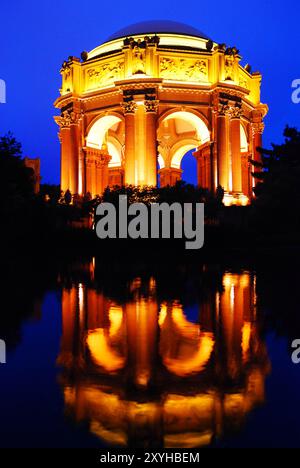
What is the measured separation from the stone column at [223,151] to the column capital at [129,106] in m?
5.14

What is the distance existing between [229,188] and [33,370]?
88.4 feet

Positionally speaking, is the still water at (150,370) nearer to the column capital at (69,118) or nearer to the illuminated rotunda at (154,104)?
the illuminated rotunda at (154,104)

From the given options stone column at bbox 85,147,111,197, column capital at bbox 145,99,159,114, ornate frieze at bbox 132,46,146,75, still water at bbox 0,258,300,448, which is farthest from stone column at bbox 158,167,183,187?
still water at bbox 0,258,300,448

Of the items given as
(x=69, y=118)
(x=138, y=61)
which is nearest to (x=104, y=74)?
(x=138, y=61)

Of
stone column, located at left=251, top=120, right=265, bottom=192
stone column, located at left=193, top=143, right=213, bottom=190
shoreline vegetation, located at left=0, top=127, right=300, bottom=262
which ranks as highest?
stone column, located at left=251, top=120, right=265, bottom=192

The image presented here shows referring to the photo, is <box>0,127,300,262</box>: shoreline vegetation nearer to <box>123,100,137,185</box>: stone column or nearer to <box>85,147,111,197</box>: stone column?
<box>123,100,137,185</box>: stone column

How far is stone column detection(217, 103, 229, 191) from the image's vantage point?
2923cm

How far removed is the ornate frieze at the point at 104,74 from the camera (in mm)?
29375

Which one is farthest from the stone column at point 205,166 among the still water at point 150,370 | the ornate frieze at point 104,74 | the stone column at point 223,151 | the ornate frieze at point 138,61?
the still water at point 150,370

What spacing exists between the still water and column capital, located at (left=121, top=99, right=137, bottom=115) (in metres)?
21.9

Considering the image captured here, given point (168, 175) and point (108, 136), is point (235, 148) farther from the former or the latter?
point (108, 136)
